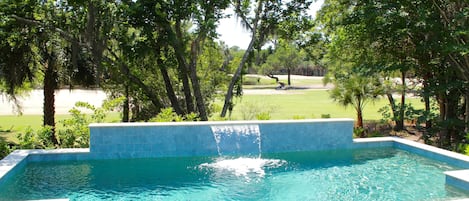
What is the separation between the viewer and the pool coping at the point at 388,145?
674cm

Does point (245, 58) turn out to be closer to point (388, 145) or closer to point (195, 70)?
point (195, 70)

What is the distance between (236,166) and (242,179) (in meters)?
0.96

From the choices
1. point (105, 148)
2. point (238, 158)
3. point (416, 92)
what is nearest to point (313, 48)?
point (416, 92)

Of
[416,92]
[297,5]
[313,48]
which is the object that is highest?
[297,5]

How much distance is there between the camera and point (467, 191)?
6.38m

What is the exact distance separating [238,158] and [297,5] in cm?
851

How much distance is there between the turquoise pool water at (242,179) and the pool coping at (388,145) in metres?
0.16

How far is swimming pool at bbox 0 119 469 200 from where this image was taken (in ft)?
21.5

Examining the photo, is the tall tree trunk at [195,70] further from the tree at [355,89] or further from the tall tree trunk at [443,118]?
the tall tree trunk at [443,118]

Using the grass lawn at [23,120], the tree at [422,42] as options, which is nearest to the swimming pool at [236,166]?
the tree at [422,42]

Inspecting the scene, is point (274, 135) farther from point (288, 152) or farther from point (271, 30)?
point (271, 30)

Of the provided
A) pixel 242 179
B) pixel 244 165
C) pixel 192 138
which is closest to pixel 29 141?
pixel 192 138

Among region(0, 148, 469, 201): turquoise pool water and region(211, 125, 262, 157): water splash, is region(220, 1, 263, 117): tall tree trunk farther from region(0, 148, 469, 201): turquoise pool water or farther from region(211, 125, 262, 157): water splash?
region(0, 148, 469, 201): turquoise pool water

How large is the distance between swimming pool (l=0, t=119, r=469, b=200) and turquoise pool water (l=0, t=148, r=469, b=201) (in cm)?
2
